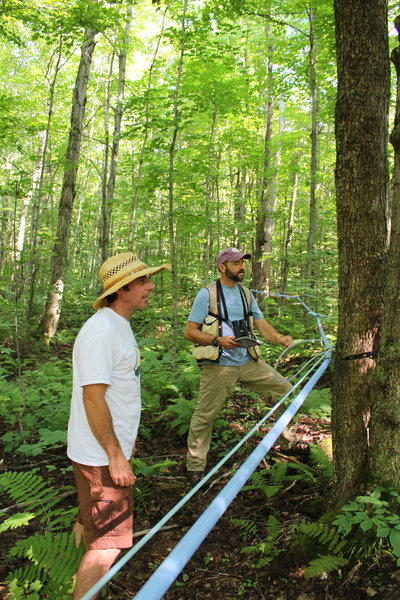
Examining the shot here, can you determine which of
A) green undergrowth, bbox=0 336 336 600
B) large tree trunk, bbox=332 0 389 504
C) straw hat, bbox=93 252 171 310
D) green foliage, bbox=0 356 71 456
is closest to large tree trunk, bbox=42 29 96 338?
green undergrowth, bbox=0 336 336 600

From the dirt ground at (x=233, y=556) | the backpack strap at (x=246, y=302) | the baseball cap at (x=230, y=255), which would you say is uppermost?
the baseball cap at (x=230, y=255)

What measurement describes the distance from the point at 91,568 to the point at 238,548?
1456 millimetres

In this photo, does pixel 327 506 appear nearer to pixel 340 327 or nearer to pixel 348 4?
pixel 340 327

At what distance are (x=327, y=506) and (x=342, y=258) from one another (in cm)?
189

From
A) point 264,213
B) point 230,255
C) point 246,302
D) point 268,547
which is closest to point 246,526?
point 268,547

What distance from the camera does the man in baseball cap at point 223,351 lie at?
4465 mm

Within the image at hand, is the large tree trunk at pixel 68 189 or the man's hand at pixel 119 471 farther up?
the large tree trunk at pixel 68 189

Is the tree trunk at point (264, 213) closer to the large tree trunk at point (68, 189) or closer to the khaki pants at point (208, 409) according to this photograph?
the large tree trunk at point (68, 189)

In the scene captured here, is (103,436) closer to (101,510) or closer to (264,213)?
(101,510)

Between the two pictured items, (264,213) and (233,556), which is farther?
(264,213)

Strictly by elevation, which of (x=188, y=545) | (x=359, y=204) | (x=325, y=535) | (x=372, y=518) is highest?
(x=359, y=204)

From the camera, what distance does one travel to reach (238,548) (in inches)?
131

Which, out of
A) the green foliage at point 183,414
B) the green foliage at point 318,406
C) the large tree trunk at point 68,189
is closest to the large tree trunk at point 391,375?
the green foliage at point 318,406

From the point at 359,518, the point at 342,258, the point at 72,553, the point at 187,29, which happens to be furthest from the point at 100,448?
the point at 187,29
